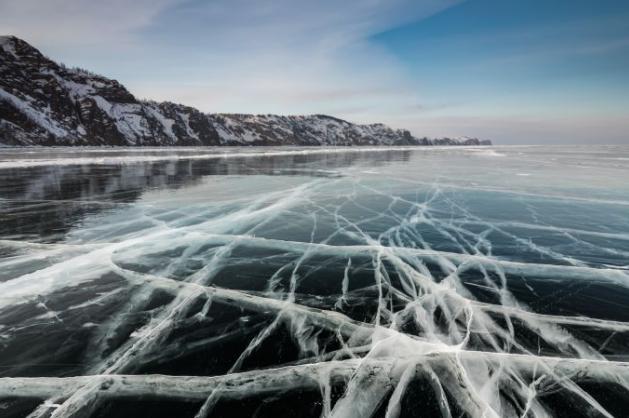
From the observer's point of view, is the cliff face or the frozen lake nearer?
the frozen lake

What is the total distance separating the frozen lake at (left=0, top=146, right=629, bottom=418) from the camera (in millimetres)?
2938

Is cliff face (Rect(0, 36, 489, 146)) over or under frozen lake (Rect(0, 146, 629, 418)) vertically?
over

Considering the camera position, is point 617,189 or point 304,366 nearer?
point 304,366

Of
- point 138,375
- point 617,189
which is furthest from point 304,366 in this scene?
point 617,189

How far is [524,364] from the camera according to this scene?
3385 mm

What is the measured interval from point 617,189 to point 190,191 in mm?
18574

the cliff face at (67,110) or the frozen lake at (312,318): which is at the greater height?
the cliff face at (67,110)

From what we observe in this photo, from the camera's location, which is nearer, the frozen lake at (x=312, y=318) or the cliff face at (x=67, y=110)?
the frozen lake at (x=312, y=318)

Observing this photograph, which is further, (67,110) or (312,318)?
(67,110)

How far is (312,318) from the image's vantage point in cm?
421

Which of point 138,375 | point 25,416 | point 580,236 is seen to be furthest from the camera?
point 580,236

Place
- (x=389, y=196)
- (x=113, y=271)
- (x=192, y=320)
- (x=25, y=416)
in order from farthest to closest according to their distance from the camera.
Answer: (x=389, y=196)
(x=113, y=271)
(x=192, y=320)
(x=25, y=416)

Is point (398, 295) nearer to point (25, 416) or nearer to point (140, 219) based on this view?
point (25, 416)

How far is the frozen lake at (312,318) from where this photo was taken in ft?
9.64
